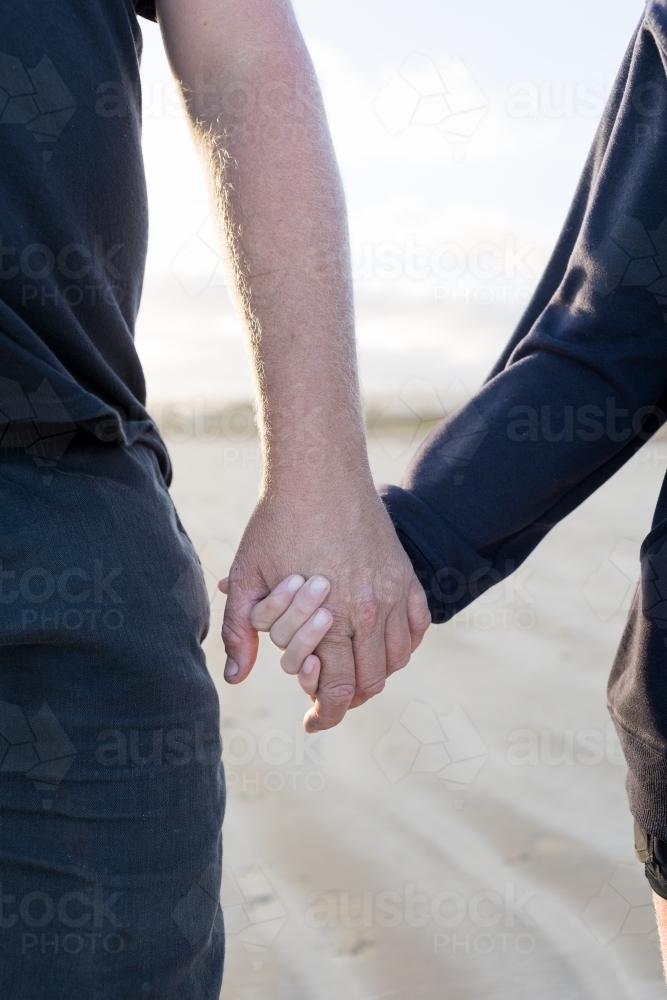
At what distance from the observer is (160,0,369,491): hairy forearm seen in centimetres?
130

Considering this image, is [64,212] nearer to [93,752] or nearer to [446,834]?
[93,752]

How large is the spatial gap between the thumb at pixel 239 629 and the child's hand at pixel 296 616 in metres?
0.02

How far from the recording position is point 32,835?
1050 millimetres

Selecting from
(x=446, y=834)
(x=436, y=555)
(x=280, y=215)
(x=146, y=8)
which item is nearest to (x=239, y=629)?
(x=436, y=555)

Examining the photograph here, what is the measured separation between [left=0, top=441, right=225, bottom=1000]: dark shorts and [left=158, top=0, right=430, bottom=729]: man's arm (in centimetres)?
29

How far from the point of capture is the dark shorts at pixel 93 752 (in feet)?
3.43

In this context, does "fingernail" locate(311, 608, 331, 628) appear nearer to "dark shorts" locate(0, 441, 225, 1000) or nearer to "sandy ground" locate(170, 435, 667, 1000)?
"dark shorts" locate(0, 441, 225, 1000)

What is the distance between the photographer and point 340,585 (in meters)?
1.44

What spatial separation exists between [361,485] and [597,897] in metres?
1.58

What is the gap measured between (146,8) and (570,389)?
32.1 inches

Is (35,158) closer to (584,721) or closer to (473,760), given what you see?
(473,760)

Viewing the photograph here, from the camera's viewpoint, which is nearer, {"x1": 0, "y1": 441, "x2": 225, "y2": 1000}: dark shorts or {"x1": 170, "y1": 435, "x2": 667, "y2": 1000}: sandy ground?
{"x1": 0, "y1": 441, "x2": 225, "y2": 1000}: dark shorts

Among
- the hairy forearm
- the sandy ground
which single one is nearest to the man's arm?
the hairy forearm

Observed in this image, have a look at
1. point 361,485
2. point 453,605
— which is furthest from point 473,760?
point 361,485
